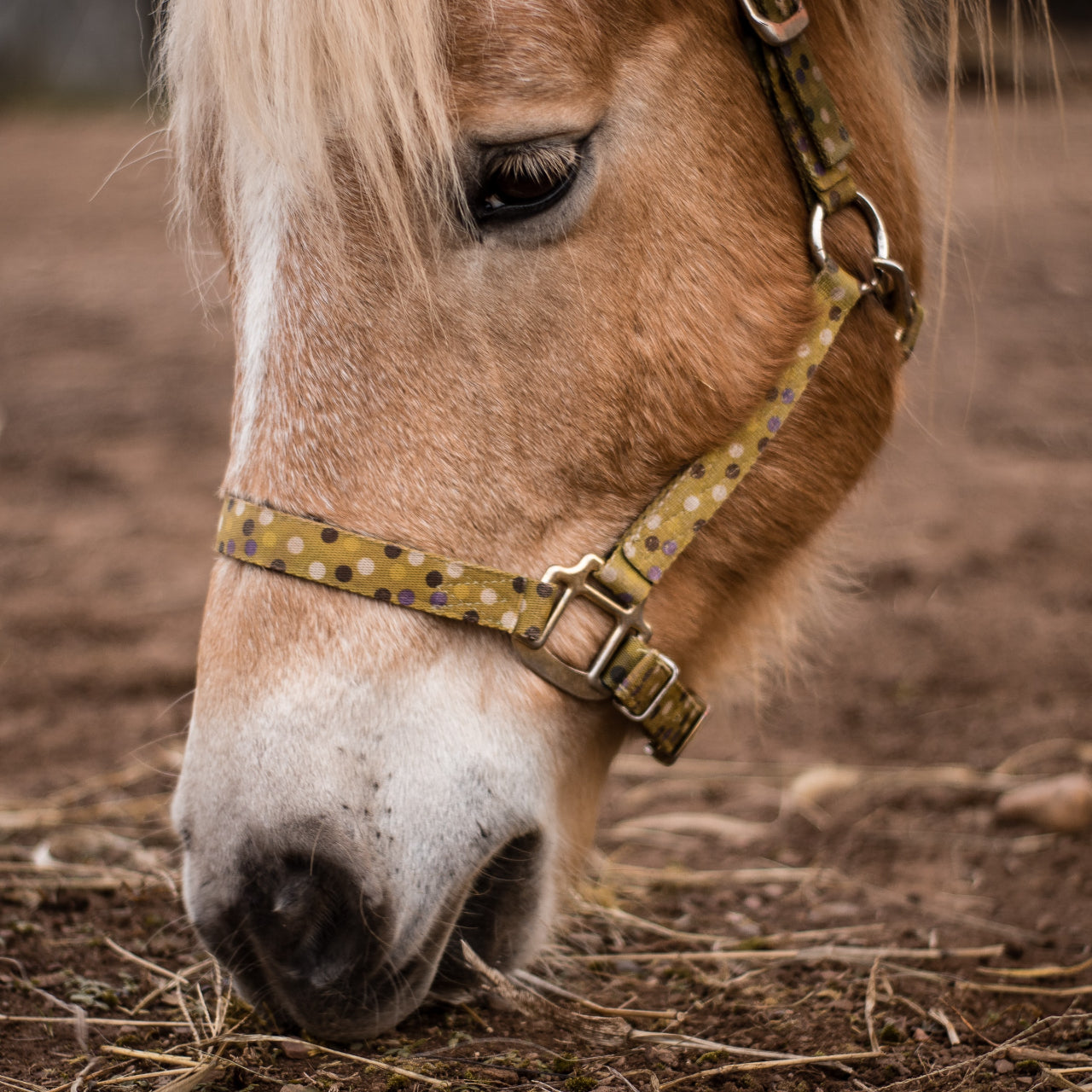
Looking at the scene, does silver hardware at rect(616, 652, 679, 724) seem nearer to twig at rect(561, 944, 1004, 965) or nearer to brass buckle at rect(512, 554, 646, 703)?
brass buckle at rect(512, 554, 646, 703)

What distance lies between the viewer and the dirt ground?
1.62 m

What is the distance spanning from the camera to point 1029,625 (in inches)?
144

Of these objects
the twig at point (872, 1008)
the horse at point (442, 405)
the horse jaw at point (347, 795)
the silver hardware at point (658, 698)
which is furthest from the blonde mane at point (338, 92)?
the twig at point (872, 1008)

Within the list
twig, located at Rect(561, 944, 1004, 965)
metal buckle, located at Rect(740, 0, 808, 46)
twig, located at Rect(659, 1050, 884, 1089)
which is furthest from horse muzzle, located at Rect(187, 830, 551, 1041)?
metal buckle, located at Rect(740, 0, 808, 46)

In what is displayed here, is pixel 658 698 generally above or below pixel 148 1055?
above

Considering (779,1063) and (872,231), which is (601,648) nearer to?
(779,1063)

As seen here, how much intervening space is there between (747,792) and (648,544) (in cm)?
163

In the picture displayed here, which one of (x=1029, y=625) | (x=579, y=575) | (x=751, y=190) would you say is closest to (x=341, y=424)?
(x=579, y=575)

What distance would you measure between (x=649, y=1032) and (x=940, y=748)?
1705 millimetres

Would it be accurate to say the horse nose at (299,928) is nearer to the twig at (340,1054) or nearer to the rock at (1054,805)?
the twig at (340,1054)

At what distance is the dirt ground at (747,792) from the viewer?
1623 mm

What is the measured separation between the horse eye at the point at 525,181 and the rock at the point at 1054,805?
77.6 inches

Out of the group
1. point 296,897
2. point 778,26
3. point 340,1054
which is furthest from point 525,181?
point 340,1054

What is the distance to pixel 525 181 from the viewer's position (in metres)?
1.36
